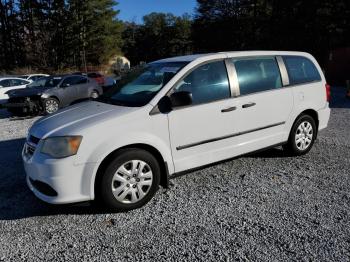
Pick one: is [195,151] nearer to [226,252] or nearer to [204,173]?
[204,173]

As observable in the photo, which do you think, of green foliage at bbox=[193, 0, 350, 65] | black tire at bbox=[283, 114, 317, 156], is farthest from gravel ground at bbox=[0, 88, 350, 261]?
green foliage at bbox=[193, 0, 350, 65]

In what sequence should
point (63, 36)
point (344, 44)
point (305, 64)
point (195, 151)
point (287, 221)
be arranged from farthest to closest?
1. point (63, 36)
2. point (344, 44)
3. point (305, 64)
4. point (195, 151)
5. point (287, 221)

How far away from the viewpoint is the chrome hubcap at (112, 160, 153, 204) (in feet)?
12.7

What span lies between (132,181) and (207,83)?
62.1 inches

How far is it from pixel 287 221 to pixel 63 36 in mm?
49635

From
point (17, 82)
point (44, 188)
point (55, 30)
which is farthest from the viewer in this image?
point (55, 30)

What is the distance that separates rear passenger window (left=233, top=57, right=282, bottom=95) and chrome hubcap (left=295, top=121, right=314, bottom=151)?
85cm

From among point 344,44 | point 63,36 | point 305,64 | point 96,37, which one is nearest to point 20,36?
point 63,36

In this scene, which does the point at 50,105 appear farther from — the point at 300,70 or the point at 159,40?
the point at 159,40

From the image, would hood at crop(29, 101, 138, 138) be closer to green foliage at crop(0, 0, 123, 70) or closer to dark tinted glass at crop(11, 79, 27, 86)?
dark tinted glass at crop(11, 79, 27, 86)

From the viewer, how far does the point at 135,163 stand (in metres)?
3.93

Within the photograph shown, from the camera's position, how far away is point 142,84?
4.76 metres

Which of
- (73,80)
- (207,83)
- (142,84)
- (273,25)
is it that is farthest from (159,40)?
(207,83)

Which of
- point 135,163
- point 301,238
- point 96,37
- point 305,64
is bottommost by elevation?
point 301,238
